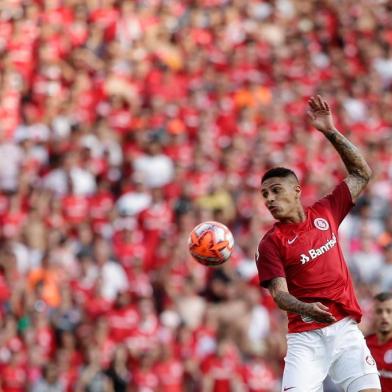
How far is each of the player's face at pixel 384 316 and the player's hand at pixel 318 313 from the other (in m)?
1.59

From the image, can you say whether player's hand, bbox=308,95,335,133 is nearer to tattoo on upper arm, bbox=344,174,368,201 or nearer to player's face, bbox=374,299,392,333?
tattoo on upper arm, bbox=344,174,368,201

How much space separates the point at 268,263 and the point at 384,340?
5.36ft

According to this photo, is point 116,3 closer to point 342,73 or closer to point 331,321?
point 342,73

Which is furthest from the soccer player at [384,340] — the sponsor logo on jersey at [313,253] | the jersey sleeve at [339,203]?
the sponsor logo on jersey at [313,253]

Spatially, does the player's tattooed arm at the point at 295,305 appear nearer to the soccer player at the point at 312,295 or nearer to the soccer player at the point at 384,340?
the soccer player at the point at 312,295

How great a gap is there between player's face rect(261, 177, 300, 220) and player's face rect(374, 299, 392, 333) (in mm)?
1371

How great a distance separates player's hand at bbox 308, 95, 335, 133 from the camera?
A: 8.50m

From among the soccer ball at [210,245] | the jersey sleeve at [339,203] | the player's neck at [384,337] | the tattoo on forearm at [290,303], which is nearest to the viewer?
the tattoo on forearm at [290,303]

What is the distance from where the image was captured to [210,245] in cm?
856

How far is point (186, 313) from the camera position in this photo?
1380 centimetres

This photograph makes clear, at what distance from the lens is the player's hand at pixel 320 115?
27.9ft

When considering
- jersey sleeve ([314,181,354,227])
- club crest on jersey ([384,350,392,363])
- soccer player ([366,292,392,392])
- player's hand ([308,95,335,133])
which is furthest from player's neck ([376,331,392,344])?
player's hand ([308,95,335,133])

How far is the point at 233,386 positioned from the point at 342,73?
25.5 feet

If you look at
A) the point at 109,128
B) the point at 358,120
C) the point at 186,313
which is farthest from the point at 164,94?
the point at 186,313
